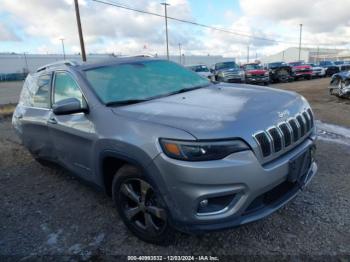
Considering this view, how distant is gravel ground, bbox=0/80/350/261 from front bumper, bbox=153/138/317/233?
1.74ft

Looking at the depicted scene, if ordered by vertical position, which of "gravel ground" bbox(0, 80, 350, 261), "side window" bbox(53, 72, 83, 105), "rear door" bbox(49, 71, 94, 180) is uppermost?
"side window" bbox(53, 72, 83, 105)

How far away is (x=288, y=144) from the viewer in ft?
8.69

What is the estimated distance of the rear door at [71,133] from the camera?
3.20 metres

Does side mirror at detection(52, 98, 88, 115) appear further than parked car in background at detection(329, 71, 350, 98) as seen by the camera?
No

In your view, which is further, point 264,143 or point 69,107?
point 69,107

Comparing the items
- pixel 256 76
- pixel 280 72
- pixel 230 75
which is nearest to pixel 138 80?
pixel 230 75

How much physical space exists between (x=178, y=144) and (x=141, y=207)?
0.84 metres

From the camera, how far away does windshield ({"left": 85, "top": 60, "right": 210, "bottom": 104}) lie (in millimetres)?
3221

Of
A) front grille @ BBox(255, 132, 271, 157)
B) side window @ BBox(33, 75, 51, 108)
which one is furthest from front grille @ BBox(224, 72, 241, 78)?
front grille @ BBox(255, 132, 271, 157)

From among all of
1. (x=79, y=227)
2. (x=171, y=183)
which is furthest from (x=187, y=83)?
(x=79, y=227)

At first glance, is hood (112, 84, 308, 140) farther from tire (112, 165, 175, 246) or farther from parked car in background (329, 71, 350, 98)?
parked car in background (329, 71, 350, 98)

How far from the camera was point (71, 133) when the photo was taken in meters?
3.42

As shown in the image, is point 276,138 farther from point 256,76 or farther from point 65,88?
point 256,76

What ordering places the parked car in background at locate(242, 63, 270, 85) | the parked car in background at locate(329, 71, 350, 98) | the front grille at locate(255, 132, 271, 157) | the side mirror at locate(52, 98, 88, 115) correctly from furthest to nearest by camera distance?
the parked car in background at locate(242, 63, 270, 85) → the parked car in background at locate(329, 71, 350, 98) → the side mirror at locate(52, 98, 88, 115) → the front grille at locate(255, 132, 271, 157)
